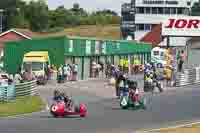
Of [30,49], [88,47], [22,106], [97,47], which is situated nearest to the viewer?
[22,106]

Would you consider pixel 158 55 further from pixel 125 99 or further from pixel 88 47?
pixel 125 99

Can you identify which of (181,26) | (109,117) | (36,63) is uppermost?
(181,26)

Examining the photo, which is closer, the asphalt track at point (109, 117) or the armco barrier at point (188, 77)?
the asphalt track at point (109, 117)

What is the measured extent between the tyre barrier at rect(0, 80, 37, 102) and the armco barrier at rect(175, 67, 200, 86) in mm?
13177

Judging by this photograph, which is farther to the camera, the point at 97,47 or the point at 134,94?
the point at 97,47

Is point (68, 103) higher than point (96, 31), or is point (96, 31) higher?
point (96, 31)

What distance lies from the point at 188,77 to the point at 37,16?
3669 inches

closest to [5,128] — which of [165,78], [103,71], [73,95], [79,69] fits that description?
[73,95]

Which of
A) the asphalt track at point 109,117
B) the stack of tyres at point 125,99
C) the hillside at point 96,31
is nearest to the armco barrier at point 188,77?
the asphalt track at point 109,117

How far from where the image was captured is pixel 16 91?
37938 millimetres

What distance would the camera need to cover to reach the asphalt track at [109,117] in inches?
944

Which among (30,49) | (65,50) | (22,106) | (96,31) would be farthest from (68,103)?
(96,31)

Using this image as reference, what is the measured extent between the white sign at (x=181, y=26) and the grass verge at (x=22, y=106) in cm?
3736

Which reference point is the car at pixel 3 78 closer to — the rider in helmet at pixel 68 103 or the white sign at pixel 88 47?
the rider in helmet at pixel 68 103
